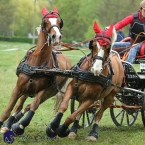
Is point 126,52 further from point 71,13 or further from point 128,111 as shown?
point 71,13

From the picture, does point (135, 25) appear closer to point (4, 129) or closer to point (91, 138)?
point (91, 138)

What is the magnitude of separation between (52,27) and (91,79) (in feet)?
3.20

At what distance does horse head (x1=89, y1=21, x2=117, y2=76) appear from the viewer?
6382 millimetres

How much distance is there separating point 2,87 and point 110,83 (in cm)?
870

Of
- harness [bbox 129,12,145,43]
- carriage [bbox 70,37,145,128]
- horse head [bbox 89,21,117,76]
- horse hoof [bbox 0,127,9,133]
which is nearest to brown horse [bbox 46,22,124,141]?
horse head [bbox 89,21,117,76]

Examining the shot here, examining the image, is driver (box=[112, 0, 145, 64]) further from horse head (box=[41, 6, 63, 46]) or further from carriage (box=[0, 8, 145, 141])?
horse head (box=[41, 6, 63, 46])

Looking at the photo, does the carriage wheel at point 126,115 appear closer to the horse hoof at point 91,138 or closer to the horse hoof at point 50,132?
the horse hoof at point 91,138

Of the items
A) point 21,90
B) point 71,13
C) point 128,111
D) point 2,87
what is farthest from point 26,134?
point 71,13

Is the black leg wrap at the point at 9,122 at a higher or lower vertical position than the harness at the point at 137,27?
lower

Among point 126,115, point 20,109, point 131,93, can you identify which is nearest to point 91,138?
point 20,109

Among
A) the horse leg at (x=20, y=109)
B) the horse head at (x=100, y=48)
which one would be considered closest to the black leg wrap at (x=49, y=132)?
the horse head at (x=100, y=48)

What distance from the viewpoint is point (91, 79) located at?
6699 millimetres

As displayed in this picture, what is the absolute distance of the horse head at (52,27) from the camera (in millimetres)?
6609

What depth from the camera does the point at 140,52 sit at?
8.70 metres
